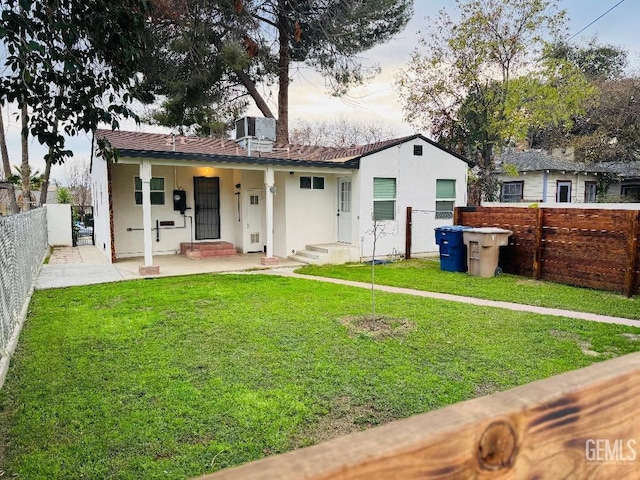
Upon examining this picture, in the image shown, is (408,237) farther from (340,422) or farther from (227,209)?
(340,422)

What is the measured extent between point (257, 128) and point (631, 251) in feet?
33.5

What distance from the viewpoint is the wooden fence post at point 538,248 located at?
8.95m

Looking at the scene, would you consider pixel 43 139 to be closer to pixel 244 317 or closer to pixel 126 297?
pixel 244 317

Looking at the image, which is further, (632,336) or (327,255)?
(327,255)

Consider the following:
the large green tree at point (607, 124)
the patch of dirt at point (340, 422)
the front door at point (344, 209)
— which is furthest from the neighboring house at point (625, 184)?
the patch of dirt at point (340, 422)

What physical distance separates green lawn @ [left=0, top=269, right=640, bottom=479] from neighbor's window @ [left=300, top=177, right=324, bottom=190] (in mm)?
6052

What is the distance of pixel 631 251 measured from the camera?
290 inches

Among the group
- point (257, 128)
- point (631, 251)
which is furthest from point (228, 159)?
point (631, 251)

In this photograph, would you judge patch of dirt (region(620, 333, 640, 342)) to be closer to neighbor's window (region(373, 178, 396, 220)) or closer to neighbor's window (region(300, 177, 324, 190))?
neighbor's window (region(373, 178, 396, 220))

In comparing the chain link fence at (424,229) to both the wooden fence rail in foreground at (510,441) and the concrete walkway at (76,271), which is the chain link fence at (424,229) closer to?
the concrete walkway at (76,271)

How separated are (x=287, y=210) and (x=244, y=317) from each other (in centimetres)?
651

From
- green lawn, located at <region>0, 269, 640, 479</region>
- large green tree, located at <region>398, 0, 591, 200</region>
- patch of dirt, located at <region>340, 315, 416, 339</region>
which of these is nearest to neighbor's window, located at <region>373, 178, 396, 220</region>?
green lawn, located at <region>0, 269, 640, 479</region>

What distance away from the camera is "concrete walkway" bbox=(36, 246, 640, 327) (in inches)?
262

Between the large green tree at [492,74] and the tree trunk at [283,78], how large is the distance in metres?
4.49
